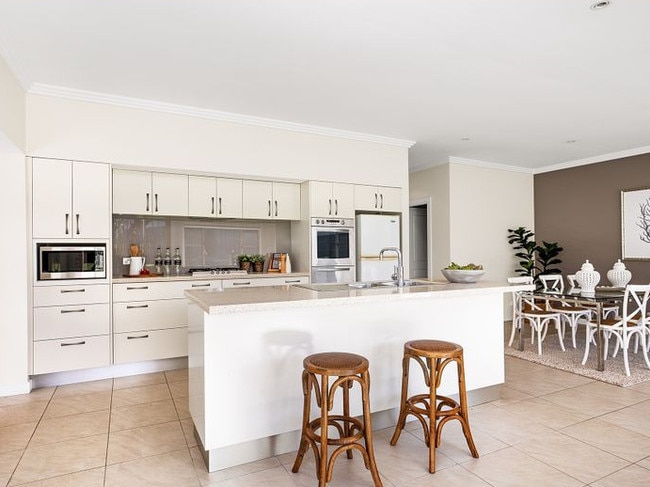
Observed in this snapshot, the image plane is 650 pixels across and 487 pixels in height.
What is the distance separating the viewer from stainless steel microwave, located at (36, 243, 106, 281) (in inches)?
139

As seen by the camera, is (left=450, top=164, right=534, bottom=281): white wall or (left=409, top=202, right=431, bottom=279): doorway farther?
(left=409, top=202, right=431, bottom=279): doorway

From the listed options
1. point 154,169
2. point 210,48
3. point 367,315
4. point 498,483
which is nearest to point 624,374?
point 498,483

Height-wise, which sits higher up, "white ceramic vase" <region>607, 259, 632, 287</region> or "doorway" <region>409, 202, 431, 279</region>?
"doorway" <region>409, 202, 431, 279</region>

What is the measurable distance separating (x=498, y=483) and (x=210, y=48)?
10.8 ft

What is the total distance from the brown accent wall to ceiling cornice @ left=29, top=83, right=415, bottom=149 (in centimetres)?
321

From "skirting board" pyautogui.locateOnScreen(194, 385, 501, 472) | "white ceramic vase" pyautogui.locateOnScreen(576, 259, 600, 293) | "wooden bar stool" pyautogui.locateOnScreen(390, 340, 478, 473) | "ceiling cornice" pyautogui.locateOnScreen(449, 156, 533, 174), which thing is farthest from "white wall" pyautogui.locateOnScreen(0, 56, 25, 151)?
"white ceramic vase" pyautogui.locateOnScreen(576, 259, 600, 293)

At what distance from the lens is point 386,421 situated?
9.20ft

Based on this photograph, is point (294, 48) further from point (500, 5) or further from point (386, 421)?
point (386, 421)

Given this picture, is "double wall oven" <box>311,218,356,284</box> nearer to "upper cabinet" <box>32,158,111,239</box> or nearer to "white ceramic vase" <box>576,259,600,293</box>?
"upper cabinet" <box>32,158,111,239</box>

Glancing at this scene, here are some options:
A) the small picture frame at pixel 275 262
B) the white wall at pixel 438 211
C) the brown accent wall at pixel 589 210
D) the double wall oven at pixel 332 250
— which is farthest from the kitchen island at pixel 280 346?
the brown accent wall at pixel 589 210

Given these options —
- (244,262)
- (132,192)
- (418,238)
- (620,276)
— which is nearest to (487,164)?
(418,238)

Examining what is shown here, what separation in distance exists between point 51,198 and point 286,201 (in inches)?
93.3

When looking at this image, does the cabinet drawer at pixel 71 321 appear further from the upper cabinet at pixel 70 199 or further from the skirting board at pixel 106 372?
the upper cabinet at pixel 70 199

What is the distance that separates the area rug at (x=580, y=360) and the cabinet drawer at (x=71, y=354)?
4.31 m
